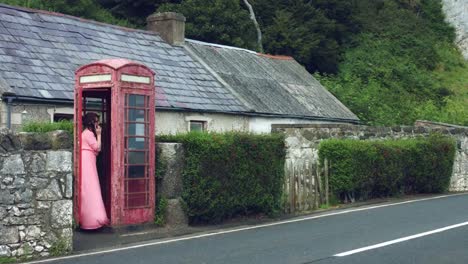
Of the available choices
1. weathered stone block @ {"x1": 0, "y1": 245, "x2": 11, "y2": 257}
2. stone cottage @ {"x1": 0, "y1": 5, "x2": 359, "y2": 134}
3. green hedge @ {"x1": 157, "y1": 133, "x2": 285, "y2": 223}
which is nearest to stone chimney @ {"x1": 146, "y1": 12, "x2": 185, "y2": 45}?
stone cottage @ {"x1": 0, "y1": 5, "x2": 359, "y2": 134}

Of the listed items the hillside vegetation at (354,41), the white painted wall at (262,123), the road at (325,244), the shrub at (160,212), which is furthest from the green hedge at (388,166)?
the hillside vegetation at (354,41)

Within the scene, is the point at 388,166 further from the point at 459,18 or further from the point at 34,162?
the point at 459,18

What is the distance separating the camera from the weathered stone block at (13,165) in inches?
429

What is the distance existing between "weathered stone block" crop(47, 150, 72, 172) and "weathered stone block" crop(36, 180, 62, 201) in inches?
8.6

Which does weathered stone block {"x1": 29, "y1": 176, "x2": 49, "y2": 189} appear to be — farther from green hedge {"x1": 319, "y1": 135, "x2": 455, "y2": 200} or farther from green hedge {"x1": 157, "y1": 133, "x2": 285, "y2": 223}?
green hedge {"x1": 319, "y1": 135, "x2": 455, "y2": 200}

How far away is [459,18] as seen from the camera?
5012 cm

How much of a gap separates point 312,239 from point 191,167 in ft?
9.59

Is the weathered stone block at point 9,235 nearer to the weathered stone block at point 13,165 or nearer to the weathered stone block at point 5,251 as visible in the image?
the weathered stone block at point 5,251

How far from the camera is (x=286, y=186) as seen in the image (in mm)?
17188

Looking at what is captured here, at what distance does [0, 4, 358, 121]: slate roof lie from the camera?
18656mm

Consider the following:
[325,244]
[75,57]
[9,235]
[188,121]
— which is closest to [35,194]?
[9,235]

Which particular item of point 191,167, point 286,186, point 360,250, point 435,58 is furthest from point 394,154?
point 435,58

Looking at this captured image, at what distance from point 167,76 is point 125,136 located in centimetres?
953

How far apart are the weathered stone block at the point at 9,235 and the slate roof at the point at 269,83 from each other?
1396cm
